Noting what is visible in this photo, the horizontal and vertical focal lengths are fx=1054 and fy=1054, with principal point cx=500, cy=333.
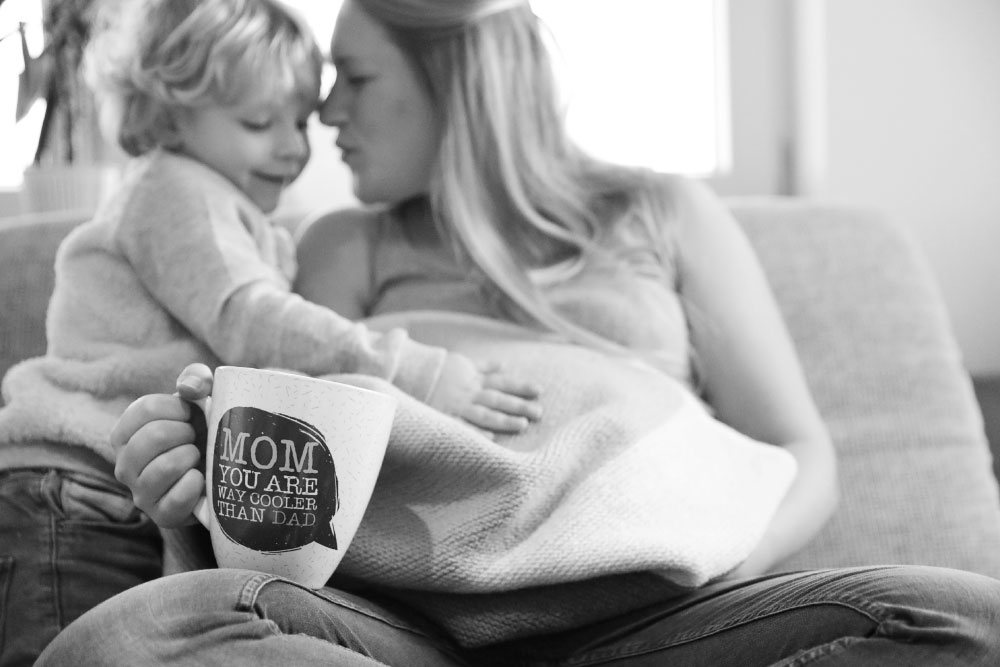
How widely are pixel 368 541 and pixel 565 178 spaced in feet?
1.69

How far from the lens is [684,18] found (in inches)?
77.2

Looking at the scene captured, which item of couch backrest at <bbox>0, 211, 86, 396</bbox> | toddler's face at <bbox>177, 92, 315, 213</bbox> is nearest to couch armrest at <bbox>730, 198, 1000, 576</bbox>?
toddler's face at <bbox>177, 92, 315, 213</bbox>

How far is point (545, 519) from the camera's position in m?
0.77

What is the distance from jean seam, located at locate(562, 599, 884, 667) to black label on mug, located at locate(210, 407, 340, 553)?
0.83 feet

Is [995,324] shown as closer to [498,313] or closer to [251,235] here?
[498,313]

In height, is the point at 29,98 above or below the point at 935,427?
above

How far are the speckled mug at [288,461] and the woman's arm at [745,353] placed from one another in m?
0.49

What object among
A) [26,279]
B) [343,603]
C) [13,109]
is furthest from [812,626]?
[13,109]

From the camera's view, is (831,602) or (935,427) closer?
(831,602)

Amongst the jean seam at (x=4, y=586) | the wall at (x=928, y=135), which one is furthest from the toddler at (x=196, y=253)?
the wall at (x=928, y=135)

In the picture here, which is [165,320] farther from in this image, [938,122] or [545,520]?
[938,122]

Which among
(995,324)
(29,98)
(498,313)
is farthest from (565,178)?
(995,324)

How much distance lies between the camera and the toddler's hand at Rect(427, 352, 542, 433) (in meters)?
0.84

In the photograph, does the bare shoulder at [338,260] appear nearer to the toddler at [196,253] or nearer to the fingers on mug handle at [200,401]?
the toddler at [196,253]
